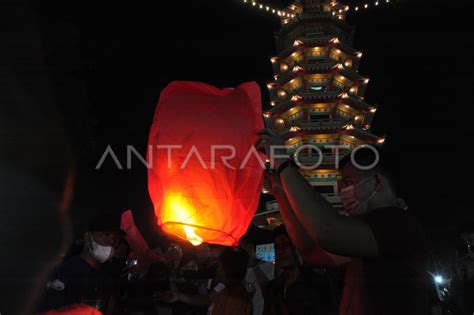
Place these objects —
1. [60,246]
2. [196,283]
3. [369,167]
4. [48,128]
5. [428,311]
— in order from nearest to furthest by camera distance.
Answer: [428,311], [369,167], [196,283], [60,246], [48,128]

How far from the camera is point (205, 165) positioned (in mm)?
2061

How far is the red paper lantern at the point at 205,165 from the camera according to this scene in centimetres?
204

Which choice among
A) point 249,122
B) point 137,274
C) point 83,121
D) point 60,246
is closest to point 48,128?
point 83,121

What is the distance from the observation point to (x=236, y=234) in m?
2.13

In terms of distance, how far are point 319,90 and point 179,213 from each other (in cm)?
2840

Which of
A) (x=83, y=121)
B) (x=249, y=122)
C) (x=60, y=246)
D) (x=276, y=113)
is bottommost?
(x=60, y=246)

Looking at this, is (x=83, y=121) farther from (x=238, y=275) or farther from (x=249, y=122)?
(x=249, y=122)

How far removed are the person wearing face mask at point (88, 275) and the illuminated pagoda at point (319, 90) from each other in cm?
2139

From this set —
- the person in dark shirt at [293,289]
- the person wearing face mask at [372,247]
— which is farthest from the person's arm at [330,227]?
the person in dark shirt at [293,289]

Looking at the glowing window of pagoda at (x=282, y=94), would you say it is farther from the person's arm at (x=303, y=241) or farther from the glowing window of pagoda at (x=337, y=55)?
the person's arm at (x=303, y=241)

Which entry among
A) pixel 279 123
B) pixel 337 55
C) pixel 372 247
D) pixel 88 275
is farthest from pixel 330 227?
pixel 337 55

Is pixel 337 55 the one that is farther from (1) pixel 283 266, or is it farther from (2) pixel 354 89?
(1) pixel 283 266

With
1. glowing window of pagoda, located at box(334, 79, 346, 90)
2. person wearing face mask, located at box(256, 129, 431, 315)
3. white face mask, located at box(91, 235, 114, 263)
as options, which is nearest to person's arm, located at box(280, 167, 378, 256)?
person wearing face mask, located at box(256, 129, 431, 315)

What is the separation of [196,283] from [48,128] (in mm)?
3567
